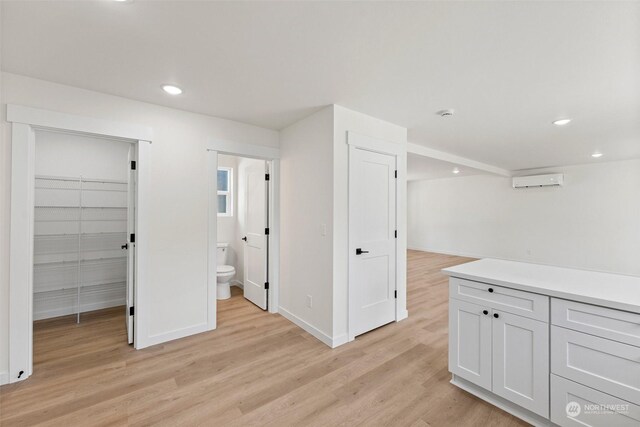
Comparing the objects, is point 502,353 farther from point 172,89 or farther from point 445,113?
point 172,89

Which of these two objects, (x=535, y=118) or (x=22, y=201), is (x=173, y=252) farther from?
(x=535, y=118)

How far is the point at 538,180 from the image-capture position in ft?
21.0

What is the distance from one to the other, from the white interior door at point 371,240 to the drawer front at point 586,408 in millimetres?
1619

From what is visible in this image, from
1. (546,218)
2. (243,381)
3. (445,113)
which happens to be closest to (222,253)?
(243,381)

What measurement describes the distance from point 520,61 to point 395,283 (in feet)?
7.94

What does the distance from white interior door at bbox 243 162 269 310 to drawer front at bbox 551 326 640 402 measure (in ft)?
9.56

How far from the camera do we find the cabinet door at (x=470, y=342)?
1830mm

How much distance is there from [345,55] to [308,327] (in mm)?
2637

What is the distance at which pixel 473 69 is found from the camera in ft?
6.73

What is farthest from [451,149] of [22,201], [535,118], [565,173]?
[22,201]

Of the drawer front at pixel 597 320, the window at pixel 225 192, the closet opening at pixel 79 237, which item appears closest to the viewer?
the drawer front at pixel 597 320

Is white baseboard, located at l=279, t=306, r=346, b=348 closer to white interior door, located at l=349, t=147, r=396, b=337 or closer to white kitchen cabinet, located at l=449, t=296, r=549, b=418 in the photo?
white interior door, located at l=349, t=147, r=396, b=337

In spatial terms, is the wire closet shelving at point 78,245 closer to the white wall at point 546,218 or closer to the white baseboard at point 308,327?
the white baseboard at point 308,327

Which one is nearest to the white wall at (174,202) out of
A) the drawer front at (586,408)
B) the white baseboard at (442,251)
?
the drawer front at (586,408)
